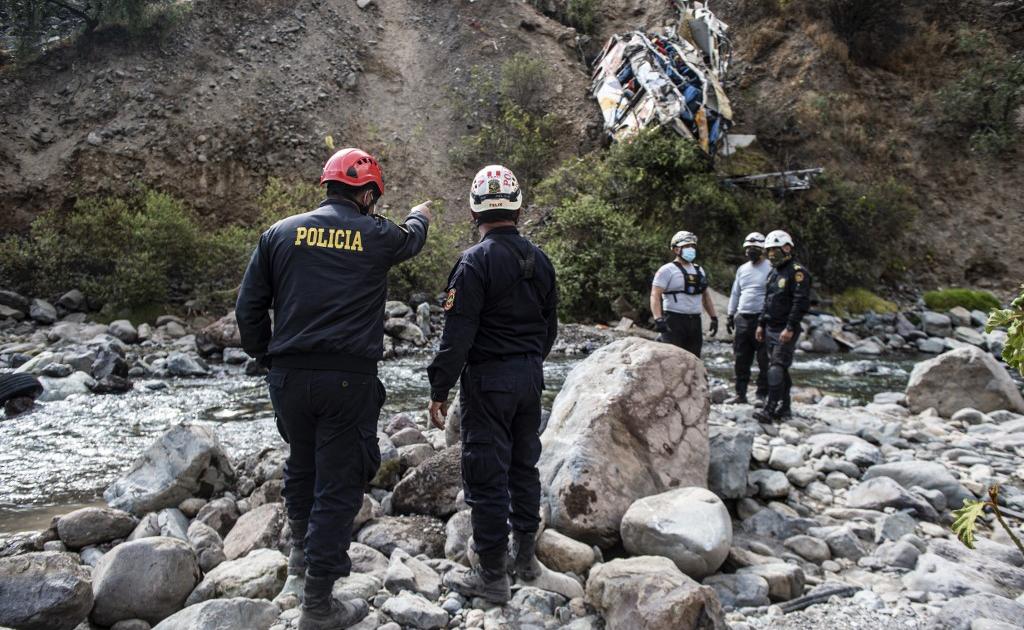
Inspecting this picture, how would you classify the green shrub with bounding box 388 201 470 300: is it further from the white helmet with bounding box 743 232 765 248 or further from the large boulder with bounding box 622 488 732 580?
the large boulder with bounding box 622 488 732 580

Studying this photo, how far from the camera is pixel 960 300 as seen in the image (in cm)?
1958

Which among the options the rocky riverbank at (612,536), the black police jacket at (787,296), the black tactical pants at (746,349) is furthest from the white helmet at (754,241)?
the rocky riverbank at (612,536)

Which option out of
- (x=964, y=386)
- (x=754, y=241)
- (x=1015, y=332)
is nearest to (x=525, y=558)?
(x=1015, y=332)

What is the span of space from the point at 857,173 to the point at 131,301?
2334 cm

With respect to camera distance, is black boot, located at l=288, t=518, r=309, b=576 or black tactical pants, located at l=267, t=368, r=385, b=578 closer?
black tactical pants, located at l=267, t=368, r=385, b=578

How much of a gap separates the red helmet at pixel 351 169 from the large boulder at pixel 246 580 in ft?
6.57

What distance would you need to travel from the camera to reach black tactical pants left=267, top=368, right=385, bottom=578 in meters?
2.95

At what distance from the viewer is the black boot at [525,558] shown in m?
3.45

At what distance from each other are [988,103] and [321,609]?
95.3ft

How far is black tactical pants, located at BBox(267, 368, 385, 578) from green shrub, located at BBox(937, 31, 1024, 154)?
27453mm

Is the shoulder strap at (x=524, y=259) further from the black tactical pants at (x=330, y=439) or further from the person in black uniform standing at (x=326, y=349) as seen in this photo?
the black tactical pants at (x=330, y=439)

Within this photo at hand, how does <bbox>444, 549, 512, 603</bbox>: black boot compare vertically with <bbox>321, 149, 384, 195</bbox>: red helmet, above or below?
below

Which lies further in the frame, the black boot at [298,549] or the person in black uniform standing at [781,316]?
the person in black uniform standing at [781,316]

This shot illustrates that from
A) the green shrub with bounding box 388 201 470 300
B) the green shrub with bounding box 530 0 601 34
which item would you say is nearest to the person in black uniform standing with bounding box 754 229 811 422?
the green shrub with bounding box 388 201 470 300
